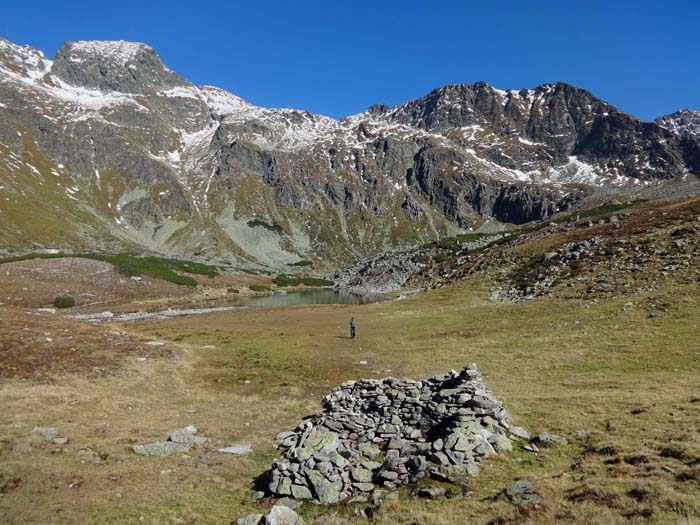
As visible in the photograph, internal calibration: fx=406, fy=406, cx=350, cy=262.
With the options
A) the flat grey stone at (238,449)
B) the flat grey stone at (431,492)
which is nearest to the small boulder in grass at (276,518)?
the flat grey stone at (431,492)

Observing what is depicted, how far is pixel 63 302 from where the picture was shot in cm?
8906

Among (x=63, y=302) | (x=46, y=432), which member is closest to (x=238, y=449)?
(x=46, y=432)

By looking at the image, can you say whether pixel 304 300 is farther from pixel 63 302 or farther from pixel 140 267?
pixel 63 302

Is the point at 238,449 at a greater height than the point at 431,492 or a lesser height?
lesser

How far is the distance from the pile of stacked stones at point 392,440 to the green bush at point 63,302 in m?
87.8

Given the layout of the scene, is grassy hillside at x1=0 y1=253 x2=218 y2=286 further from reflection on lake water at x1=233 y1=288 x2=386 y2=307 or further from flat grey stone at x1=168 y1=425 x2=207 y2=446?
flat grey stone at x1=168 y1=425 x2=207 y2=446

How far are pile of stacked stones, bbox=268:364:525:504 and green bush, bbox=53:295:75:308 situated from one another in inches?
3455

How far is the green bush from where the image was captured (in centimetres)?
8843

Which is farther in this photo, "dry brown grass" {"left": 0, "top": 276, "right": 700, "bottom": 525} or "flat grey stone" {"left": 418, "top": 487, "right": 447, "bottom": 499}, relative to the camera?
"flat grey stone" {"left": 418, "top": 487, "right": 447, "bottom": 499}

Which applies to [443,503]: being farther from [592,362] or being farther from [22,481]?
[592,362]

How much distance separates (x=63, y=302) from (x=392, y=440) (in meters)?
95.2

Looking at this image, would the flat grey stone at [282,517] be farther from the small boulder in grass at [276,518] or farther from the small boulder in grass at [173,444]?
the small boulder in grass at [173,444]

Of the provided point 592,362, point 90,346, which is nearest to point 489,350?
point 592,362

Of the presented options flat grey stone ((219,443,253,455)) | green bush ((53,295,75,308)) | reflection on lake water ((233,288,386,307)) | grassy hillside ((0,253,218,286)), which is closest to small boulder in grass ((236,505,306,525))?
flat grey stone ((219,443,253,455))
